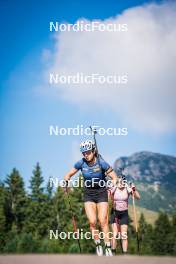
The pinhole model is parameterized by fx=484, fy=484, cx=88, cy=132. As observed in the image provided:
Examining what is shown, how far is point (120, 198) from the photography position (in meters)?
9.28

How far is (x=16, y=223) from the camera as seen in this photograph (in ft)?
145

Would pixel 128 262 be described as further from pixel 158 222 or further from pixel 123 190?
pixel 158 222

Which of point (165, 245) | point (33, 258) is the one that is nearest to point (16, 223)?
point (165, 245)

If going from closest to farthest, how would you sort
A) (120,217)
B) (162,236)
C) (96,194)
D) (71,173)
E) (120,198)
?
(96,194)
(71,173)
(120,198)
(120,217)
(162,236)

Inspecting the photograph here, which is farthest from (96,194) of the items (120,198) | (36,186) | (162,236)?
(162,236)

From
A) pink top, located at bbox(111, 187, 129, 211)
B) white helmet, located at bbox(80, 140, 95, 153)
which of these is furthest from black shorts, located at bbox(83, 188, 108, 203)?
pink top, located at bbox(111, 187, 129, 211)

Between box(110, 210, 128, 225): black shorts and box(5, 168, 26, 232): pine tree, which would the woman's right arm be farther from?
box(5, 168, 26, 232): pine tree

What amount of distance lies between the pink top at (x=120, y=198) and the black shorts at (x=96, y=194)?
1290 mm

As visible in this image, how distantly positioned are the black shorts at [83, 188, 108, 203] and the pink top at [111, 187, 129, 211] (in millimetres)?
1290

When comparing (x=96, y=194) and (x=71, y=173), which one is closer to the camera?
(x=96, y=194)

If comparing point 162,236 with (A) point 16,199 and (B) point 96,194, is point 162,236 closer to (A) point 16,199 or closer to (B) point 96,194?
(A) point 16,199

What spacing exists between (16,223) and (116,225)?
36157 millimetres

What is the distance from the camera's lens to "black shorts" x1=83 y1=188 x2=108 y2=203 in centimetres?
786

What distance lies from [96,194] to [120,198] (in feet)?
4.86
